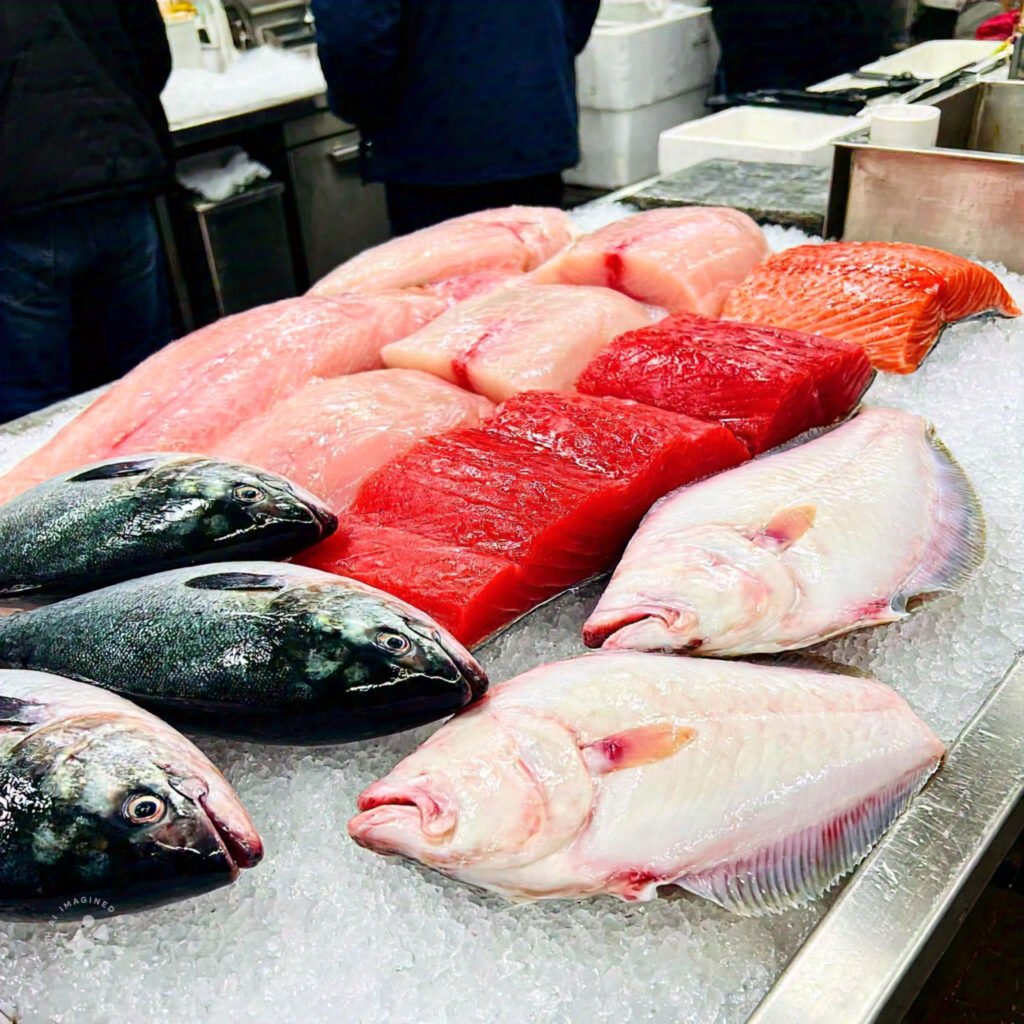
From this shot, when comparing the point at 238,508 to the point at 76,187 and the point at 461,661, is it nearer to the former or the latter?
the point at 461,661

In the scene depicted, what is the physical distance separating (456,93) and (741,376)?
2609 mm

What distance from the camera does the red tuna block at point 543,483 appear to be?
4.89 feet

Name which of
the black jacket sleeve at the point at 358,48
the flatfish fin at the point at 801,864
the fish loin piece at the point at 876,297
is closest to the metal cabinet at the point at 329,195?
the black jacket sleeve at the point at 358,48

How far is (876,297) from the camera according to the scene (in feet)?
7.21

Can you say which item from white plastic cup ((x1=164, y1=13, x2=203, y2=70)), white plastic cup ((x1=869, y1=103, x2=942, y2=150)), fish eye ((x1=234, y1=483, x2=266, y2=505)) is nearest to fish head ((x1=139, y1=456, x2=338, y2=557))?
fish eye ((x1=234, y1=483, x2=266, y2=505))

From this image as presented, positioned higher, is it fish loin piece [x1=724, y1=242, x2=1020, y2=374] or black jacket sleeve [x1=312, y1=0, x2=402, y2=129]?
black jacket sleeve [x1=312, y1=0, x2=402, y2=129]

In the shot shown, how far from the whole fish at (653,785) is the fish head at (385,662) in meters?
0.04

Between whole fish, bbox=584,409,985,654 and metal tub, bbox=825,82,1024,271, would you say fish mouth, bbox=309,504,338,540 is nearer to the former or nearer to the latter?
whole fish, bbox=584,409,985,654

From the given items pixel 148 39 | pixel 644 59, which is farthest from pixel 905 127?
pixel 644 59

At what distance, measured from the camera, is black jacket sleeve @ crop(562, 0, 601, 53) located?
4.14 meters

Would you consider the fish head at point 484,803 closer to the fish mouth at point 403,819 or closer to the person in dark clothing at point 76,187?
the fish mouth at point 403,819

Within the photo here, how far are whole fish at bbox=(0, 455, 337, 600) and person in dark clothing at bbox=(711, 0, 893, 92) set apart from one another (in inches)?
227

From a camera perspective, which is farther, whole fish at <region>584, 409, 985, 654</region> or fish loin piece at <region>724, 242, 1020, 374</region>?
fish loin piece at <region>724, 242, 1020, 374</region>

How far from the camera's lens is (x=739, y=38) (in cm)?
627
